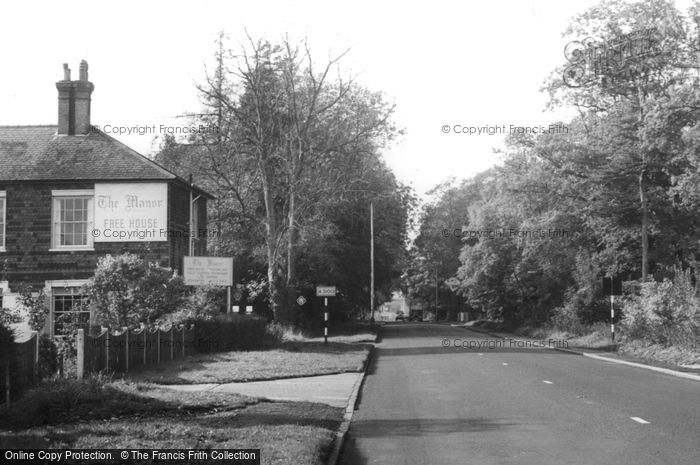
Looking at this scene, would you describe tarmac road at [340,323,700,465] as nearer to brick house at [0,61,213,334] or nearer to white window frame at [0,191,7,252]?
brick house at [0,61,213,334]

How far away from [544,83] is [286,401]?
96.5ft

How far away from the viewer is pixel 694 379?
20.3 meters

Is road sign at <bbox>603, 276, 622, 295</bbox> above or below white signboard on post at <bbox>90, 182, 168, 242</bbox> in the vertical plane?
below

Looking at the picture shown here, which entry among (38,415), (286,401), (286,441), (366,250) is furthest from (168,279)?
(366,250)

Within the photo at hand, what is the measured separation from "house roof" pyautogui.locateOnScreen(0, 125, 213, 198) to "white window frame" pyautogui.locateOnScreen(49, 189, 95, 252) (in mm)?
506

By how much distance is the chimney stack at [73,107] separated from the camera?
31.9 m

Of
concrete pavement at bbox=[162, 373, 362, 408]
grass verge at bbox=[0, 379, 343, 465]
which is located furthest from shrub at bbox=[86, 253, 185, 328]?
grass verge at bbox=[0, 379, 343, 465]

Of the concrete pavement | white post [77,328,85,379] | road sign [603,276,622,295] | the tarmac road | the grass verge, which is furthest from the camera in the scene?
road sign [603,276,622,295]

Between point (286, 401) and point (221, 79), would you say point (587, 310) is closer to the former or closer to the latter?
point (221, 79)

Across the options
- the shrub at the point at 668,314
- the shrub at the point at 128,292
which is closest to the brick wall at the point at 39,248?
the shrub at the point at 128,292

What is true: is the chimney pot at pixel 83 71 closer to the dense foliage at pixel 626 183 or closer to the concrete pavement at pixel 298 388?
the concrete pavement at pixel 298 388

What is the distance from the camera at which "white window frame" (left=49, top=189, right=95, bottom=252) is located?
3012 centimetres

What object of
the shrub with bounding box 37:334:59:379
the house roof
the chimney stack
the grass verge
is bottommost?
the grass verge

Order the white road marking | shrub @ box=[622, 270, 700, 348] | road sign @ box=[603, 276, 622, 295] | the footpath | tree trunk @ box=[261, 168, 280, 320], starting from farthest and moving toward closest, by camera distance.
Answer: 1. tree trunk @ box=[261, 168, 280, 320]
2. road sign @ box=[603, 276, 622, 295]
3. shrub @ box=[622, 270, 700, 348]
4. the footpath
5. the white road marking
